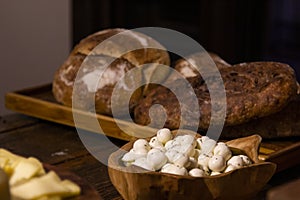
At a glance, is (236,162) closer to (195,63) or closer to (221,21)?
(195,63)

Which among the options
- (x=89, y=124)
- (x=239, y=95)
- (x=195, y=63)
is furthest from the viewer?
(x=195, y=63)

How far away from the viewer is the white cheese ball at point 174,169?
41.0 inches

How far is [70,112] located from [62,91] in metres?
0.10

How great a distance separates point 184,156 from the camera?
107 centimetres

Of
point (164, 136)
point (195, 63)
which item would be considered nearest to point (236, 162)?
point (164, 136)

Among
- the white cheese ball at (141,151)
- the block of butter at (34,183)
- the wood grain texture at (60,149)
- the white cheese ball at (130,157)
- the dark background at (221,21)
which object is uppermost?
the block of butter at (34,183)

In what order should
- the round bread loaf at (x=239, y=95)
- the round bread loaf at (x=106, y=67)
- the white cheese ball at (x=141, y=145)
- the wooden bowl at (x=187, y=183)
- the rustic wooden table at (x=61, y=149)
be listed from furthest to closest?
the round bread loaf at (x=106, y=67)
the round bread loaf at (x=239, y=95)
the rustic wooden table at (x=61, y=149)
the white cheese ball at (x=141, y=145)
the wooden bowl at (x=187, y=183)

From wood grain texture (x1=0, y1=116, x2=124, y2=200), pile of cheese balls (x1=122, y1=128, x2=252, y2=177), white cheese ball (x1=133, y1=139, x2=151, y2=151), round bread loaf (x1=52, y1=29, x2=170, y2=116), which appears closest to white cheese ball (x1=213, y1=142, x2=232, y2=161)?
pile of cheese balls (x1=122, y1=128, x2=252, y2=177)

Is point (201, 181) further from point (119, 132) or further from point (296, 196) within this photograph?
point (119, 132)

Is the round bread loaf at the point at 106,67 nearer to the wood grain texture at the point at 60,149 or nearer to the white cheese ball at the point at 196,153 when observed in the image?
the wood grain texture at the point at 60,149

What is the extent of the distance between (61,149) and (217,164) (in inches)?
19.6

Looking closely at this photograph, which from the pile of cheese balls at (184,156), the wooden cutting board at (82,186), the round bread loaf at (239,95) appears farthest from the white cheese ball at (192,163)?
the round bread loaf at (239,95)

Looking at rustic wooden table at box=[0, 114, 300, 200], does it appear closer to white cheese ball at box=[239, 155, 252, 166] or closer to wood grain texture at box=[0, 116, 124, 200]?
wood grain texture at box=[0, 116, 124, 200]

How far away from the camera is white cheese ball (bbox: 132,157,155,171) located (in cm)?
105
